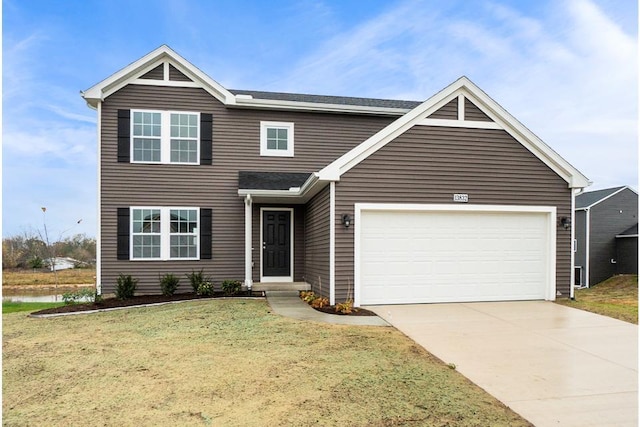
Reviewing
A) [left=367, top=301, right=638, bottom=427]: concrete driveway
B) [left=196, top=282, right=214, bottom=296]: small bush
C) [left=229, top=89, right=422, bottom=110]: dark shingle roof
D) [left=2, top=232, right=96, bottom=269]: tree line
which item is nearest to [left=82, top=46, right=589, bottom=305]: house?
[left=229, top=89, right=422, bottom=110]: dark shingle roof

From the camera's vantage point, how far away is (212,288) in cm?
1124

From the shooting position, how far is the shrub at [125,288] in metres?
10.8

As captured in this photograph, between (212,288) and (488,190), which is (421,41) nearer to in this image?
(488,190)

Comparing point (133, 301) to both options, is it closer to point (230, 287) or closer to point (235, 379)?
point (230, 287)

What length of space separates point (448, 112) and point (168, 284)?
8.30 metres

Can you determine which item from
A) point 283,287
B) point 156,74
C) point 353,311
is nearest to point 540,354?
point 353,311

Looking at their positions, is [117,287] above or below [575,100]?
below

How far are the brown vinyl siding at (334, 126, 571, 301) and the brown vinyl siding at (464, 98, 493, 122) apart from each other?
28 cm

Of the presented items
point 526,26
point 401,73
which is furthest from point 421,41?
point 526,26

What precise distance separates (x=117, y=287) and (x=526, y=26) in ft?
46.4

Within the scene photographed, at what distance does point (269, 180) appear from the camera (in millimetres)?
11797

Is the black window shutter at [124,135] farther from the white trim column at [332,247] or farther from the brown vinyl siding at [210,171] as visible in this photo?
the white trim column at [332,247]

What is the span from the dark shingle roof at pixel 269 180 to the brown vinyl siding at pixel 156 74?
349cm

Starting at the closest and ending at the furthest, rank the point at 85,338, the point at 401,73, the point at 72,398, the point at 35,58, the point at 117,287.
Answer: the point at 72,398 < the point at 85,338 < the point at 117,287 < the point at 35,58 < the point at 401,73
